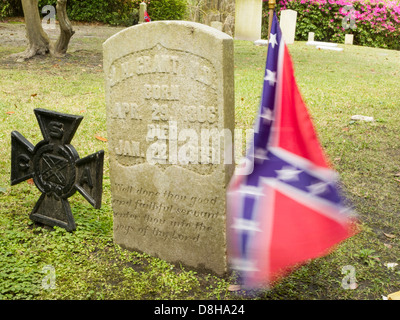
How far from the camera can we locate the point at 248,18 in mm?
15398

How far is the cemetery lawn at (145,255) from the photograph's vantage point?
291cm

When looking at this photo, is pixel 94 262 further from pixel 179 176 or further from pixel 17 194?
pixel 17 194

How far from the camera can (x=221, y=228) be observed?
9.59ft

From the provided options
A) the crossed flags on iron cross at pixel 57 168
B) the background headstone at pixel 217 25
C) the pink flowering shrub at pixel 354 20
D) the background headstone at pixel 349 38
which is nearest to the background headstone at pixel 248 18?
the background headstone at pixel 217 25

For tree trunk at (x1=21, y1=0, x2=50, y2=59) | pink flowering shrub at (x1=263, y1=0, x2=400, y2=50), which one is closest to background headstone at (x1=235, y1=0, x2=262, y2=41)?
pink flowering shrub at (x1=263, y1=0, x2=400, y2=50)

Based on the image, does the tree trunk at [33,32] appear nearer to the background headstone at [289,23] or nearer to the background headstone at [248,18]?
the background headstone at [248,18]

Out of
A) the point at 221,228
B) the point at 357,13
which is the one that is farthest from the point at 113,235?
the point at 357,13

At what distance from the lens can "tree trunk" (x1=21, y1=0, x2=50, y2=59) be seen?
9.53 m

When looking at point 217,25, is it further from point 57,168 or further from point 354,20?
point 57,168

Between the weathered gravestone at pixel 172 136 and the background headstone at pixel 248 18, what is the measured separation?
13.2 metres

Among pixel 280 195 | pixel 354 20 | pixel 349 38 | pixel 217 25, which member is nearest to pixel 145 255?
pixel 280 195

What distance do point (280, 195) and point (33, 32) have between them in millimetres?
8696

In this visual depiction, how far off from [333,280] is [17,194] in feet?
9.21
